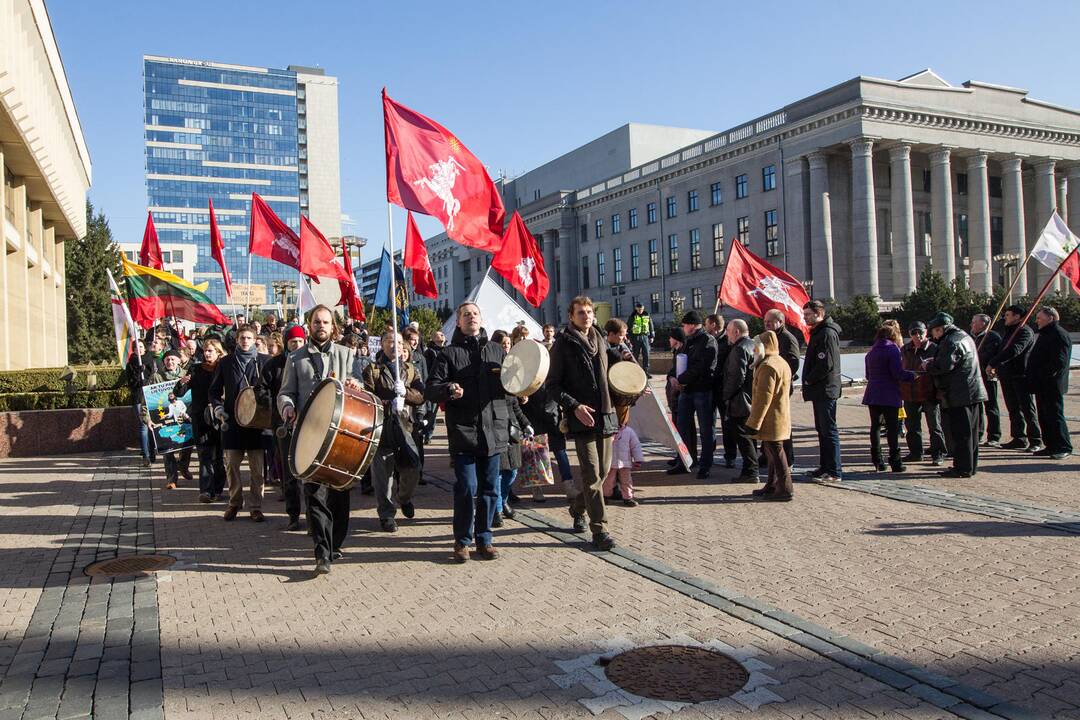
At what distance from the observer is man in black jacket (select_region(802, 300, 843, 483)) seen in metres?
9.38

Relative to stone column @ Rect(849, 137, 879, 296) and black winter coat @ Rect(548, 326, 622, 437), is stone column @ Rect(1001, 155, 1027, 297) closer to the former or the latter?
stone column @ Rect(849, 137, 879, 296)

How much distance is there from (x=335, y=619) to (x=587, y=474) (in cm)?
245

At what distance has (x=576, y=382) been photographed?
276 inches

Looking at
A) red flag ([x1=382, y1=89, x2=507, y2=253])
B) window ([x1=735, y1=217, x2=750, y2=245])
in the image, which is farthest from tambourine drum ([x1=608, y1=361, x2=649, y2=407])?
window ([x1=735, y1=217, x2=750, y2=245])

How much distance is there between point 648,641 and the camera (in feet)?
15.2

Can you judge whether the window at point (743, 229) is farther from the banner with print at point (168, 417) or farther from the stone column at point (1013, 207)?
the banner with print at point (168, 417)

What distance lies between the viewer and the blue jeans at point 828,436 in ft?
30.9

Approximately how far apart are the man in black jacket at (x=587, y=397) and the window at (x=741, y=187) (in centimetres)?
5953

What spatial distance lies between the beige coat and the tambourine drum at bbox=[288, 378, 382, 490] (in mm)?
4076

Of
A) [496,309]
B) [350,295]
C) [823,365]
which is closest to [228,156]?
[350,295]

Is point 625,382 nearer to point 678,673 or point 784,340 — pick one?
point 784,340

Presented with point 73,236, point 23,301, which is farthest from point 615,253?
point 23,301

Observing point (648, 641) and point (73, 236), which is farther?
point (73, 236)

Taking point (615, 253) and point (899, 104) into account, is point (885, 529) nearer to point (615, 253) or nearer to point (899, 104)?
point (899, 104)
